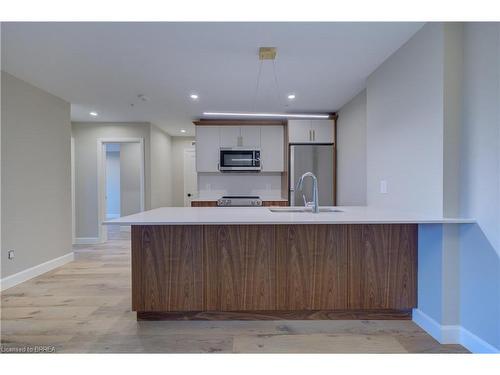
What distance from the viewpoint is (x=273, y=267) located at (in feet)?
7.11

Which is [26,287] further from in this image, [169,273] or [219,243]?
[219,243]

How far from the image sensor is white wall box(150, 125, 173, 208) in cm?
543

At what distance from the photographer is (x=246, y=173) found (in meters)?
5.18

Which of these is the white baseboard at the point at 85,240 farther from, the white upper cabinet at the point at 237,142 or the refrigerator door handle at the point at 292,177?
the refrigerator door handle at the point at 292,177

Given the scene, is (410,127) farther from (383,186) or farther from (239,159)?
(239,159)

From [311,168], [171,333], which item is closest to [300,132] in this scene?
[311,168]

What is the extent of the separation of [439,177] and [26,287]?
4213mm

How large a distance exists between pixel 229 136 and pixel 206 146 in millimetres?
455

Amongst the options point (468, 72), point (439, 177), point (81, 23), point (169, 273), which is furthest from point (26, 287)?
point (468, 72)

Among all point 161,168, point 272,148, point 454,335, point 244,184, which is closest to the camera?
point 454,335

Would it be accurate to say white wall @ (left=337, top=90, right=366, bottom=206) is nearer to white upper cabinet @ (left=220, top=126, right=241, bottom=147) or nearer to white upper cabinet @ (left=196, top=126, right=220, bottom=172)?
white upper cabinet @ (left=220, top=126, right=241, bottom=147)

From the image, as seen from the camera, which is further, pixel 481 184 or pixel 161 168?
pixel 161 168

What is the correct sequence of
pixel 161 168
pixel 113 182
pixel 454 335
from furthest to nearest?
pixel 113 182, pixel 161 168, pixel 454 335

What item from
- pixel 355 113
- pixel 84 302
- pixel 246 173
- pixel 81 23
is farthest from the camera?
pixel 246 173
